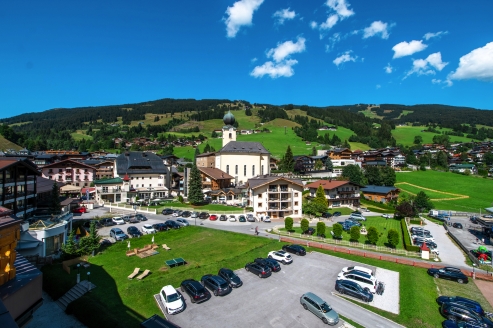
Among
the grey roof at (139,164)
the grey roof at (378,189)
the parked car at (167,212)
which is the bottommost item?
the parked car at (167,212)

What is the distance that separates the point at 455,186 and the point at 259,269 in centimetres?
8990

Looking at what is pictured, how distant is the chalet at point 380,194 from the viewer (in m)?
71.5

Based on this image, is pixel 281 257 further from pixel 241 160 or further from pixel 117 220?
pixel 241 160

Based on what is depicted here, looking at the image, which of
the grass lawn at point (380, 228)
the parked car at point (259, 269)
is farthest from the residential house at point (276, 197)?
the parked car at point (259, 269)

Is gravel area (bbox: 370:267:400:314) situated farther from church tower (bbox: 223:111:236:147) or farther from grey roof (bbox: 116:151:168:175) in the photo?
church tower (bbox: 223:111:236:147)

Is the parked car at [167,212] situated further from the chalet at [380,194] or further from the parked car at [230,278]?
the chalet at [380,194]

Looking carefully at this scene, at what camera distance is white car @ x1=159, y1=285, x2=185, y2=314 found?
63.9ft

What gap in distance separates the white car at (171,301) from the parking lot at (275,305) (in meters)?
0.40

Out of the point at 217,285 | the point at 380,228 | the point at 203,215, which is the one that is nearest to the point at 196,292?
the point at 217,285

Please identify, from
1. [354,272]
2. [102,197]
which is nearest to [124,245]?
[354,272]

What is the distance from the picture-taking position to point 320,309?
767 inches

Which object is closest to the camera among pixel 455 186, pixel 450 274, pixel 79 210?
pixel 450 274

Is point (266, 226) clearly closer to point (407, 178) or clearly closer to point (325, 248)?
point (325, 248)

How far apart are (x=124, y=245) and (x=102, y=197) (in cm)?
3185
